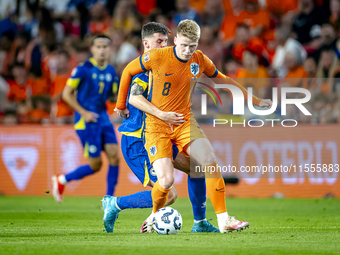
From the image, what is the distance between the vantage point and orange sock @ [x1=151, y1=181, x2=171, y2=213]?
5.51 m

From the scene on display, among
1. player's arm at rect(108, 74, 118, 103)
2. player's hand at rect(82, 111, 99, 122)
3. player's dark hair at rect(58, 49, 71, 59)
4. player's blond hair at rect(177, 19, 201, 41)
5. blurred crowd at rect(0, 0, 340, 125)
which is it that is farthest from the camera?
player's dark hair at rect(58, 49, 71, 59)

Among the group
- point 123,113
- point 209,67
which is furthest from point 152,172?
point 209,67

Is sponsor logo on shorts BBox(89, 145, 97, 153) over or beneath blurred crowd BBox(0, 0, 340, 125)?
beneath

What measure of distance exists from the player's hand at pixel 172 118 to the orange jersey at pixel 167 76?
14 cm

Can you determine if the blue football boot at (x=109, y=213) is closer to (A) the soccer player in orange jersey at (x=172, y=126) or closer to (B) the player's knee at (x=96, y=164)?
(A) the soccer player in orange jersey at (x=172, y=126)

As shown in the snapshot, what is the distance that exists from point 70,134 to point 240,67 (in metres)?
3.94

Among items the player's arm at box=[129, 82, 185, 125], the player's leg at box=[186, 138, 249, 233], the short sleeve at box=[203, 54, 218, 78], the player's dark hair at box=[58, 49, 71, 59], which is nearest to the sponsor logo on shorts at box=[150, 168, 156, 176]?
the player's leg at box=[186, 138, 249, 233]

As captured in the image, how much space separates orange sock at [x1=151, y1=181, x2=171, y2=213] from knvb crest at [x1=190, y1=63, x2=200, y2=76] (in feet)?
4.00

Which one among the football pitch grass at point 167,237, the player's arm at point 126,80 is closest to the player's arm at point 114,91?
the football pitch grass at point 167,237

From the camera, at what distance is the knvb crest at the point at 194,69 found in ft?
18.6

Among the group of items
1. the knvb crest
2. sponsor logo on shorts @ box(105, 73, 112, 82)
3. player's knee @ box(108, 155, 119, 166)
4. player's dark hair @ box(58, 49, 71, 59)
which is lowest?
player's knee @ box(108, 155, 119, 166)

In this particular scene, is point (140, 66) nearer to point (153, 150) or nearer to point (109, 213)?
point (153, 150)

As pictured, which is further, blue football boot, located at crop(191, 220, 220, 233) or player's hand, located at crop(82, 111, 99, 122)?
player's hand, located at crop(82, 111, 99, 122)

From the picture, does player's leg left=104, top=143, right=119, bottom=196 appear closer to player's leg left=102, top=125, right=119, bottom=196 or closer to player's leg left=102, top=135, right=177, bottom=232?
player's leg left=102, top=125, right=119, bottom=196
